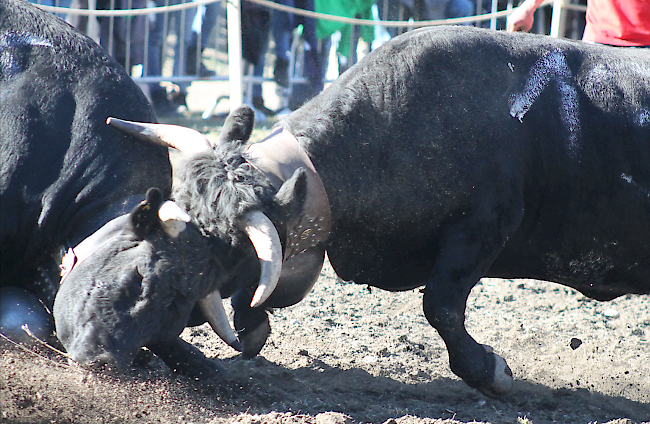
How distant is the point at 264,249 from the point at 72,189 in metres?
1.17

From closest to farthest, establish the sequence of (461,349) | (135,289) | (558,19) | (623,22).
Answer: (135,289)
(461,349)
(623,22)
(558,19)

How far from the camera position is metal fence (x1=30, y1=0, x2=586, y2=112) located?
7.04 metres

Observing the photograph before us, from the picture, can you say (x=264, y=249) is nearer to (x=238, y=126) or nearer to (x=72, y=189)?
(x=238, y=126)

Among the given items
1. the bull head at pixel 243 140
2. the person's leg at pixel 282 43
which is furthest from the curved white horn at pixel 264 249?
the person's leg at pixel 282 43

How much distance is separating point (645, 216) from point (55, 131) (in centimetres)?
273

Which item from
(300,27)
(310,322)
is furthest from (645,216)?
(300,27)

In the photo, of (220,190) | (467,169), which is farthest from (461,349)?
(220,190)

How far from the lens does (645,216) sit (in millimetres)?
3307

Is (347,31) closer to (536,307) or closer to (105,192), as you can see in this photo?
(536,307)

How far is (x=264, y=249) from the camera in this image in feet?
8.34

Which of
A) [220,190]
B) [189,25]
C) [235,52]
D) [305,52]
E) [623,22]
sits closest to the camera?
[220,190]

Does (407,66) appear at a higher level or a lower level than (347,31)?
higher

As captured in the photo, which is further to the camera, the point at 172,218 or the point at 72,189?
the point at 72,189

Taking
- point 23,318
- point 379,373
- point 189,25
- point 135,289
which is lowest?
point 379,373
